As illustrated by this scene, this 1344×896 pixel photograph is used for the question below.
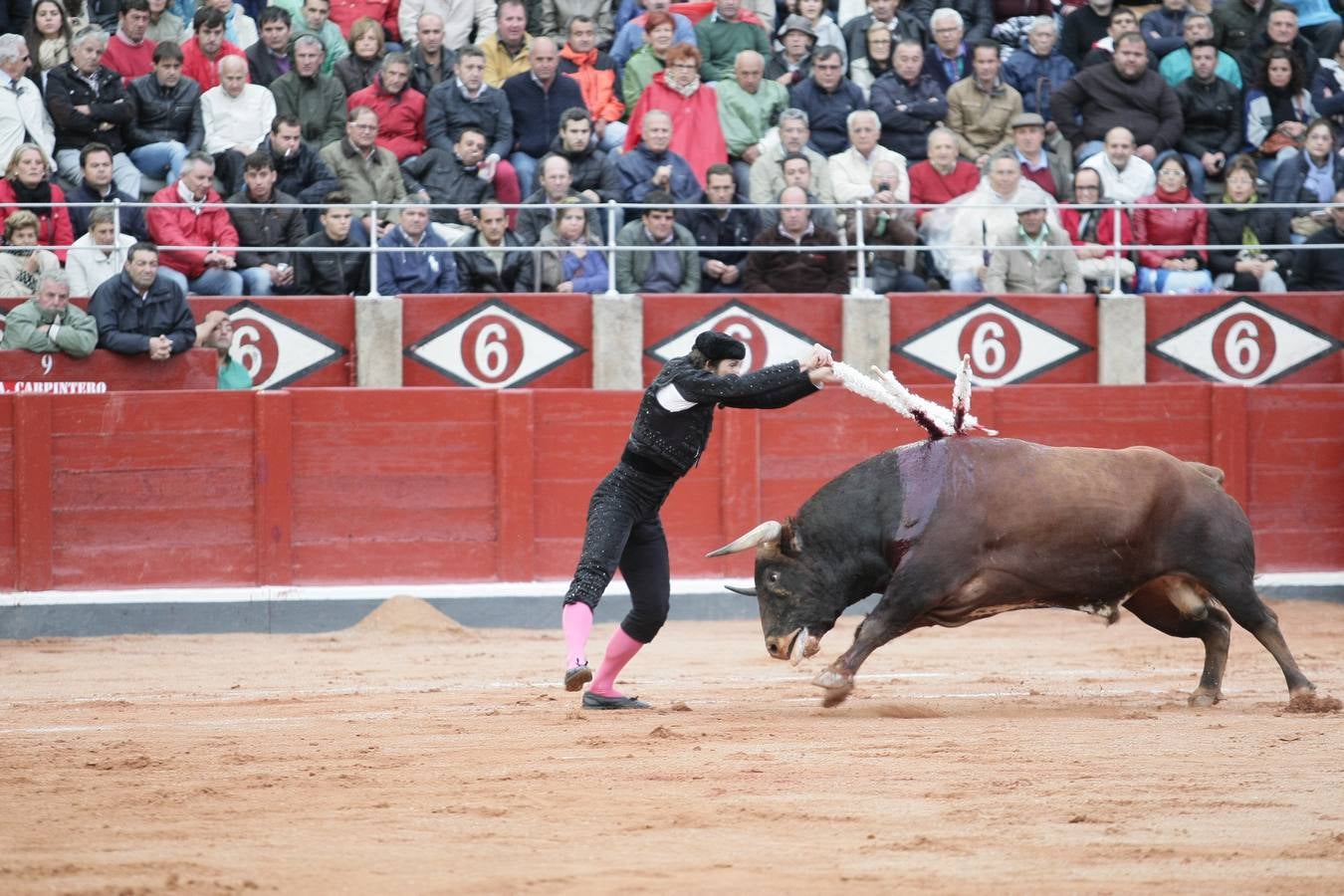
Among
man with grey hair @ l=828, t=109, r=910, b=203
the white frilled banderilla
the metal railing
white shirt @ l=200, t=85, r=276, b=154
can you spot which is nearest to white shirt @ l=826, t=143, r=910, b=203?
man with grey hair @ l=828, t=109, r=910, b=203

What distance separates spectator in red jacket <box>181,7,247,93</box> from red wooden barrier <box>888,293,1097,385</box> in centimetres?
507

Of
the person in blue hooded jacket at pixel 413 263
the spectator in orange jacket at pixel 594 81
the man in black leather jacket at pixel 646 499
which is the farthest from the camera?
the spectator in orange jacket at pixel 594 81

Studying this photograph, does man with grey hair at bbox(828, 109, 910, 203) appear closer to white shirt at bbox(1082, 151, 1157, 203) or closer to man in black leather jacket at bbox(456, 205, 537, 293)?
white shirt at bbox(1082, 151, 1157, 203)

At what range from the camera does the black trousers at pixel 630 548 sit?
735 centimetres

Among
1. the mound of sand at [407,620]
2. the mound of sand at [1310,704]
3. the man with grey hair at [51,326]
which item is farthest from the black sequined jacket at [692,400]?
the man with grey hair at [51,326]

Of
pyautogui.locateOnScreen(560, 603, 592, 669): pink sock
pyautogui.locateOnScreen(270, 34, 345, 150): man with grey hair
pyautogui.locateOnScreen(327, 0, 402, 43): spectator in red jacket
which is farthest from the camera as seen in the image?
pyautogui.locateOnScreen(327, 0, 402, 43): spectator in red jacket

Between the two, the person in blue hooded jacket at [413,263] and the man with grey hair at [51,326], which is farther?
the person in blue hooded jacket at [413,263]

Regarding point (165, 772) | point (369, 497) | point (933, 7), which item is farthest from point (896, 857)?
point (933, 7)

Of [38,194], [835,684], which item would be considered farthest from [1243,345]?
[38,194]

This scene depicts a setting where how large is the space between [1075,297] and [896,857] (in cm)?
851

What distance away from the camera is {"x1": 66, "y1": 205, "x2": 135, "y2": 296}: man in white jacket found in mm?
11305

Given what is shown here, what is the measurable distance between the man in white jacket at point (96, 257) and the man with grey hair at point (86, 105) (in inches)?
29.3

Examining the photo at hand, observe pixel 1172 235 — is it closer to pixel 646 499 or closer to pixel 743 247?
pixel 743 247

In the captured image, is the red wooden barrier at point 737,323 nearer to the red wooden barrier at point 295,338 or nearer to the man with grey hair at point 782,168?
the man with grey hair at point 782,168
